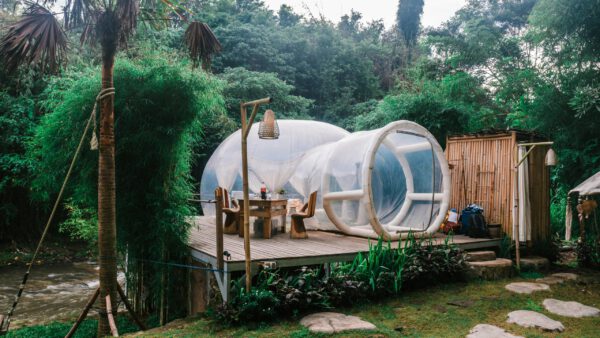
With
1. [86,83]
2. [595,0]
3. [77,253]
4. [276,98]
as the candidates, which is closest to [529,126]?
[595,0]

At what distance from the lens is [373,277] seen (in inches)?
204

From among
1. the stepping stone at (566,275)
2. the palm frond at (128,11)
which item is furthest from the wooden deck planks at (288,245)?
the palm frond at (128,11)

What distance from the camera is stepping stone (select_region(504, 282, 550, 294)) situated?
18.3 ft

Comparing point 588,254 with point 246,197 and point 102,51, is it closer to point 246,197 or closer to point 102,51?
point 246,197

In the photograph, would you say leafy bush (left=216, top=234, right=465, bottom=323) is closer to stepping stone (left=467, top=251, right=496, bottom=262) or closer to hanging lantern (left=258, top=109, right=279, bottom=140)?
stepping stone (left=467, top=251, right=496, bottom=262)

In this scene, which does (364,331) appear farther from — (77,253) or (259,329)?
(77,253)

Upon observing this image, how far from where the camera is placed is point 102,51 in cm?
498

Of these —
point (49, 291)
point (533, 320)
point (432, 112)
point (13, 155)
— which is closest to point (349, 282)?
point (533, 320)

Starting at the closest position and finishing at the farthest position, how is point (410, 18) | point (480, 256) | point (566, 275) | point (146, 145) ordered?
point (146, 145) → point (566, 275) → point (480, 256) → point (410, 18)

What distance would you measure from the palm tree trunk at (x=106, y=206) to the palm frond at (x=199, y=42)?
38.8 inches

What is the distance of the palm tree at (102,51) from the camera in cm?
457

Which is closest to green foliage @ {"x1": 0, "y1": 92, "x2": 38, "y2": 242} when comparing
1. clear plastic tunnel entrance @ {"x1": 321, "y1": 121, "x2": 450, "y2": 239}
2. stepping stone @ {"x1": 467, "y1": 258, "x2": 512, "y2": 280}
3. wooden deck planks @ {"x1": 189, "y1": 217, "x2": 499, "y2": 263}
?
wooden deck planks @ {"x1": 189, "y1": 217, "x2": 499, "y2": 263}

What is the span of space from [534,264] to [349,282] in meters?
3.48

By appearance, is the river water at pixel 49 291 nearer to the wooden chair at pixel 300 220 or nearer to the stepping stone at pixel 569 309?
the wooden chair at pixel 300 220
